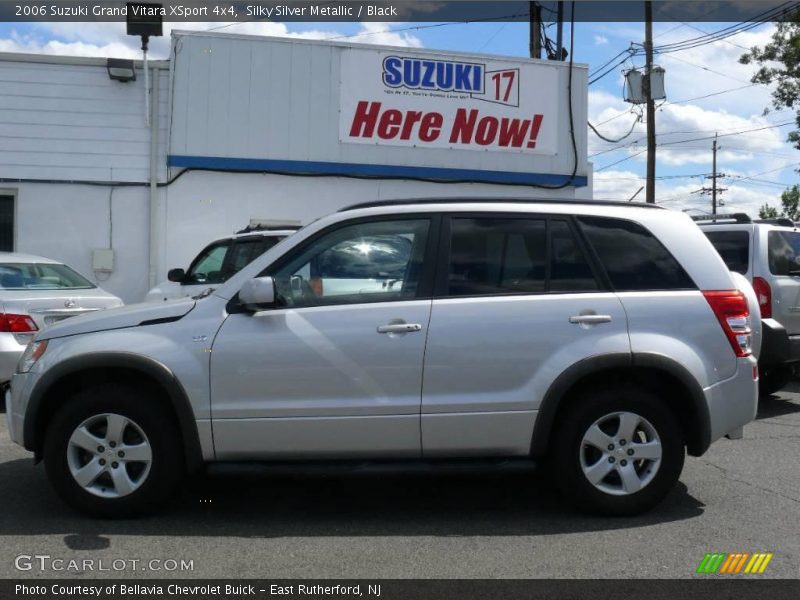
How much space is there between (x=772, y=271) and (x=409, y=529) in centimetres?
523

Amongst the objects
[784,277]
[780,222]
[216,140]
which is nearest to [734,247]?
[784,277]

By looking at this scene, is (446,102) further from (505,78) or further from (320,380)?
(320,380)

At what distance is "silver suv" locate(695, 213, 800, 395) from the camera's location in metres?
7.55

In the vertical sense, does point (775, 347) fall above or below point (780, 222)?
below

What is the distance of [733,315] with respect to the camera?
15.8 feet

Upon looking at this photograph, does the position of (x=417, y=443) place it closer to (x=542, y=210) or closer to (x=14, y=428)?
(x=542, y=210)

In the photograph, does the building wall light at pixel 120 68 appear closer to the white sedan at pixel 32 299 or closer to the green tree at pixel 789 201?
the white sedan at pixel 32 299

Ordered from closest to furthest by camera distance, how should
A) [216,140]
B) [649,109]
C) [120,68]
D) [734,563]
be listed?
[734,563] → [120,68] → [216,140] → [649,109]

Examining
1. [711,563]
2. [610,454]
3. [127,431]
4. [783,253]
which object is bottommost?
[711,563]

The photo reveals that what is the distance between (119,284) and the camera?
13469 mm

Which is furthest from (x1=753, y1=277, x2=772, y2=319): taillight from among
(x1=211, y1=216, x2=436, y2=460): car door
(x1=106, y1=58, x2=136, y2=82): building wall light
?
(x1=106, y1=58, x2=136, y2=82): building wall light

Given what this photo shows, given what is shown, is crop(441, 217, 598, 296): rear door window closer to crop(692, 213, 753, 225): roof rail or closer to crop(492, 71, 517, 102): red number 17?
crop(692, 213, 753, 225): roof rail

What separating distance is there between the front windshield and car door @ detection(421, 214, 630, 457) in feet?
18.1

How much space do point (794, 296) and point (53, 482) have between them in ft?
22.5
